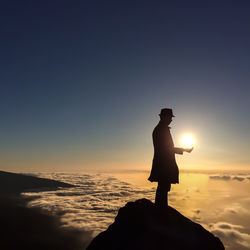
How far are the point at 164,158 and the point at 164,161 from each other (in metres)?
0.14

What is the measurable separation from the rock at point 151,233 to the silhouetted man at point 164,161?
81cm

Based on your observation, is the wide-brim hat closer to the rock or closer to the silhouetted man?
the silhouetted man

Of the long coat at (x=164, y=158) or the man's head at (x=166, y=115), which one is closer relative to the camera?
the long coat at (x=164, y=158)

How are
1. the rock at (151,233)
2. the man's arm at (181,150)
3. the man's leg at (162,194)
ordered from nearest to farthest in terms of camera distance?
the rock at (151,233)
the man's arm at (181,150)
the man's leg at (162,194)

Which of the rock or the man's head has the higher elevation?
the man's head

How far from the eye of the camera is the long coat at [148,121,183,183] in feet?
40.3

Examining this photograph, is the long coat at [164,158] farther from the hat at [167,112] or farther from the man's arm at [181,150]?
the hat at [167,112]

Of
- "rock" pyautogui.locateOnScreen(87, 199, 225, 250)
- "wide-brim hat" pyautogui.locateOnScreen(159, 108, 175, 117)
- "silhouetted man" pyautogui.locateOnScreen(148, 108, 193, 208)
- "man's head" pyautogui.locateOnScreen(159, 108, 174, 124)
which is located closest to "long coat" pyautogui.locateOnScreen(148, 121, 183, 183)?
"silhouetted man" pyautogui.locateOnScreen(148, 108, 193, 208)

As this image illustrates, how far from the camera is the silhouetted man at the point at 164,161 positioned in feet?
40.3

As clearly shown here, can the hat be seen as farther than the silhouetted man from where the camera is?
Yes

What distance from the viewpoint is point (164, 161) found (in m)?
12.3

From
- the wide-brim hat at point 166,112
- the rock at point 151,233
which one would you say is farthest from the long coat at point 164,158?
the rock at point 151,233

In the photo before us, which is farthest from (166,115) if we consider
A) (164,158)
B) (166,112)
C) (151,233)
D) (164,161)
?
(151,233)

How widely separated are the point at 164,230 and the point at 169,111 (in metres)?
5.45
